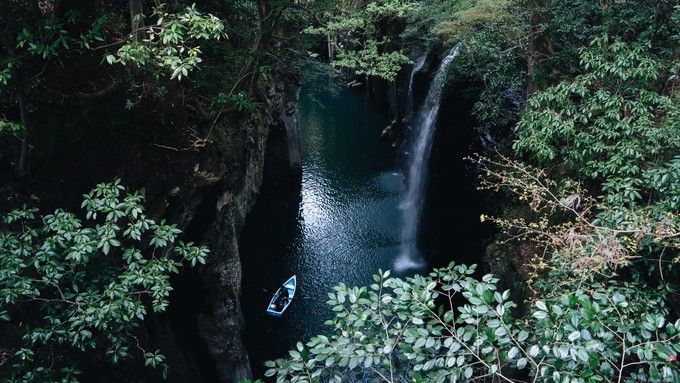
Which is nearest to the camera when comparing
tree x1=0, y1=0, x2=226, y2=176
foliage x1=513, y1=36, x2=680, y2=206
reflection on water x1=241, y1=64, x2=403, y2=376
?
tree x1=0, y1=0, x2=226, y2=176

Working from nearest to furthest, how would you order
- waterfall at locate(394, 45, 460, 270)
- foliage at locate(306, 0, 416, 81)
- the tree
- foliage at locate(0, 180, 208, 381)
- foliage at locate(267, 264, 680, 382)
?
foliage at locate(267, 264, 680, 382)
foliage at locate(0, 180, 208, 381)
the tree
waterfall at locate(394, 45, 460, 270)
foliage at locate(306, 0, 416, 81)

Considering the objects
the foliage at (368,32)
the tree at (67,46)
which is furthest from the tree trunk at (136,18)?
the foliage at (368,32)

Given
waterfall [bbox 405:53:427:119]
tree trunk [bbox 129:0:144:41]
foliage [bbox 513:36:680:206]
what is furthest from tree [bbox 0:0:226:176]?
waterfall [bbox 405:53:427:119]

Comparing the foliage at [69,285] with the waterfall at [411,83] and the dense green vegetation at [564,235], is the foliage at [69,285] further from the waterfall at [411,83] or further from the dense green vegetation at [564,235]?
the waterfall at [411,83]

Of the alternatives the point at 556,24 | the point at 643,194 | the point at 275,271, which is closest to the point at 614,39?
the point at 556,24

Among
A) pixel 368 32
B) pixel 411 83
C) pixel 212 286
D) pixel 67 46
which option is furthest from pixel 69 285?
pixel 411 83

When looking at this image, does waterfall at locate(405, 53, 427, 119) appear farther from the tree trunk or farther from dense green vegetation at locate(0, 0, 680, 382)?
the tree trunk

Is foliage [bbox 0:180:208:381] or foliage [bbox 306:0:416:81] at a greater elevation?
foliage [bbox 306:0:416:81]
